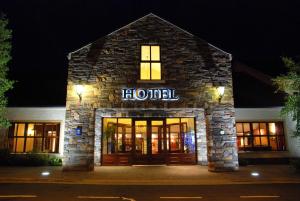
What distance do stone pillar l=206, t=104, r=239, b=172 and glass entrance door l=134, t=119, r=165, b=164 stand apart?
3.39 m

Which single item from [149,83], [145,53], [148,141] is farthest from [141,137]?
[145,53]

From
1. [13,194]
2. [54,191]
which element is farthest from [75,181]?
[13,194]

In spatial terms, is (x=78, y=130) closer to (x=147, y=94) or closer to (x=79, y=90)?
(x=79, y=90)

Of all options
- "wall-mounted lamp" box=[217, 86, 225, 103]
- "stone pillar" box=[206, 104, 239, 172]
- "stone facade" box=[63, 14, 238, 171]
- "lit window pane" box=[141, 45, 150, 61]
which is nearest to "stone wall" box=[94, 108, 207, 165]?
"stone facade" box=[63, 14, 238, 171]

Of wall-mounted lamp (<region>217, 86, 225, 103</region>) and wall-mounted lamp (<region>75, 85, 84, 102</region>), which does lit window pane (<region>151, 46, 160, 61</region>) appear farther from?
wall-mounted lamp (<region>75, 85, 84, 102</region>)

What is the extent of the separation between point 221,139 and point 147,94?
185 inches

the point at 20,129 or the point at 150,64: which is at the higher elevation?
the point at 150,64

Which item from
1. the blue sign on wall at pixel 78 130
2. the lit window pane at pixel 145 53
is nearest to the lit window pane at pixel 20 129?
the blue sign on wall at pixel 78 130

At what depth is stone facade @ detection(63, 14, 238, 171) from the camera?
13.4 m

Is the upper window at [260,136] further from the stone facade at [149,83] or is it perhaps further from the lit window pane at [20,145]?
the lit window pane at [20,145]

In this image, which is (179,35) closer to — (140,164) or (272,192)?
(140,164)

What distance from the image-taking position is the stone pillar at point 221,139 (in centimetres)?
1333

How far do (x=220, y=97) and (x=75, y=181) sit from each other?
8513 millimetres

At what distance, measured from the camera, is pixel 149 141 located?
15828 millimetres
